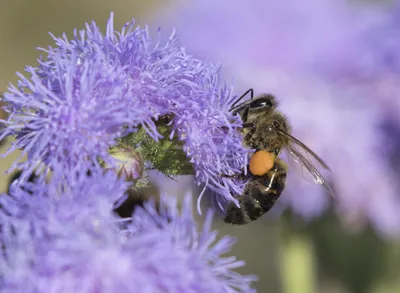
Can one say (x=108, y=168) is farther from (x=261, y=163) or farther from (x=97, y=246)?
(x=261, y=163)

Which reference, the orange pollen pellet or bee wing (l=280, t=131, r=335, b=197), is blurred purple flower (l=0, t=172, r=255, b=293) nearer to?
the orange pollen pellet

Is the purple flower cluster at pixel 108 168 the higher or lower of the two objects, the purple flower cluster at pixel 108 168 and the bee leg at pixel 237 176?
the lower

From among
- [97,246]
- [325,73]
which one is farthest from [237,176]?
[325,73]

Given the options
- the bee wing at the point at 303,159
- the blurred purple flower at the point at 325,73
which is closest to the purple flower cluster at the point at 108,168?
the bee wing at the point at 303,159

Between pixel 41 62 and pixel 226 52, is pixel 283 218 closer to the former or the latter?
pixel 226 52

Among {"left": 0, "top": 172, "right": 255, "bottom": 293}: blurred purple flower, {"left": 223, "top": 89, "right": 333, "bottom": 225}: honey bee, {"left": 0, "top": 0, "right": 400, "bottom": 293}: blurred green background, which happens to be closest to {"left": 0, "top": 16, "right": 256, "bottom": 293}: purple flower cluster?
{"left": 0, "top": 172, "right": 255, "bottom": 293}: blurred purple flower

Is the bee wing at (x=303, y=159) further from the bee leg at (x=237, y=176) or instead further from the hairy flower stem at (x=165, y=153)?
the hairy flower stem at (x=165, y=153)

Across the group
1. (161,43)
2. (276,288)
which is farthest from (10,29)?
(161,43)

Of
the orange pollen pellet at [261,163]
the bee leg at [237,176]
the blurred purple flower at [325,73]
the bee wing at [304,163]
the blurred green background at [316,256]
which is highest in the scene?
the blurred purple flower at [325,73]
